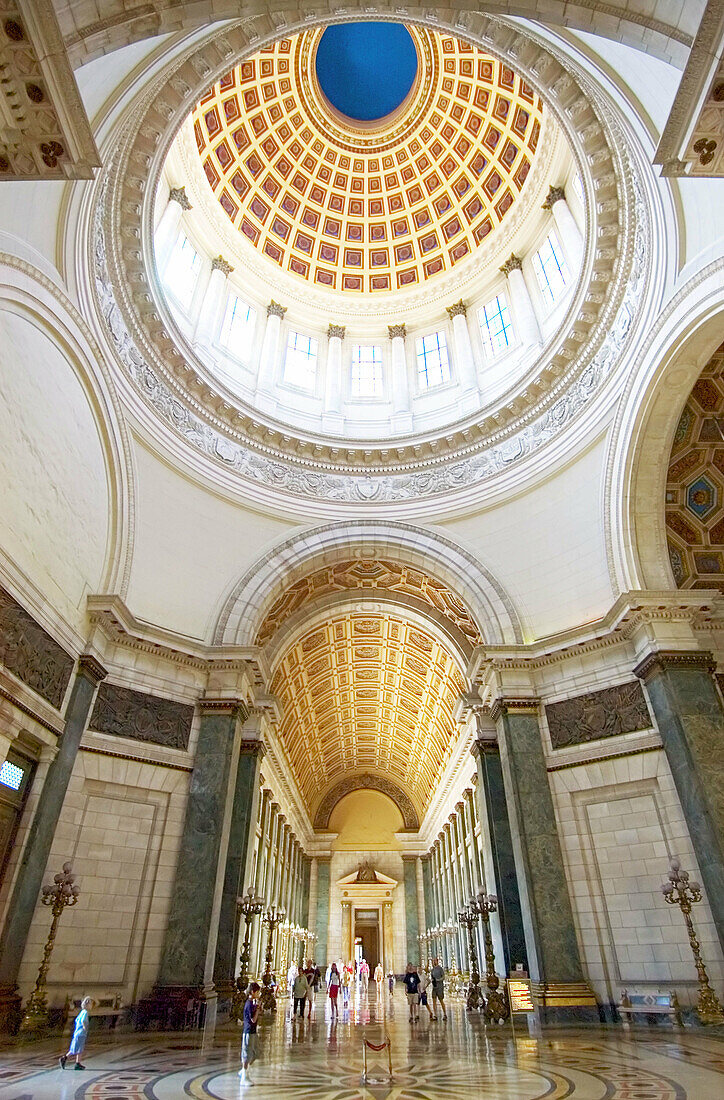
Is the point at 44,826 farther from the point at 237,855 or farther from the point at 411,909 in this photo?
the point at 411,909

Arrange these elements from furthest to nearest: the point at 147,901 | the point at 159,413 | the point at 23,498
A: the point at 159,413 < the point at 147,901 < the point at 23,498

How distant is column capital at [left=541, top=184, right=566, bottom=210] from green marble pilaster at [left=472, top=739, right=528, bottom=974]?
16118mm

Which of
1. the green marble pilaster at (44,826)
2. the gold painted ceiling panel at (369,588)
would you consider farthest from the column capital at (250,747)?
the green marble pilaster at (44,826)

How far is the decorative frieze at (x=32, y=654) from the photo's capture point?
33.9 feet

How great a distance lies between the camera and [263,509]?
59.1ft

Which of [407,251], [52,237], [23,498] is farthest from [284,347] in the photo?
[23,498]

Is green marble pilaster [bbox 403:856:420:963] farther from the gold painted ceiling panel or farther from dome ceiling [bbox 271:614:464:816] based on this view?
the gold painted ceiling panel

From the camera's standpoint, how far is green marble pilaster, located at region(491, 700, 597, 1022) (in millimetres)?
12117

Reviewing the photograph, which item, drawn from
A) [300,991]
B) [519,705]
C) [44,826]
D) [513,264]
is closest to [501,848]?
[519,705]

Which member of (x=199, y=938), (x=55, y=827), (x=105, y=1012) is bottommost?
(x=105, y=1012)

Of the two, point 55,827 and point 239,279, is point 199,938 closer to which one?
point 55,827

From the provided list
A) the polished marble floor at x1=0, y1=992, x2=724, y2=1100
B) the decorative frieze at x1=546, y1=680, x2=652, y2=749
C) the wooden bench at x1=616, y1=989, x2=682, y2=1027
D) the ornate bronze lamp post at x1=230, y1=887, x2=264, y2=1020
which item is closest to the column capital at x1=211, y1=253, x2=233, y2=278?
the decorative frieze at x1=546, y1=680, x2=652, y2=749

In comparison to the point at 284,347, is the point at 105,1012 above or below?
below

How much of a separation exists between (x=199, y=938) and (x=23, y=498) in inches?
359
